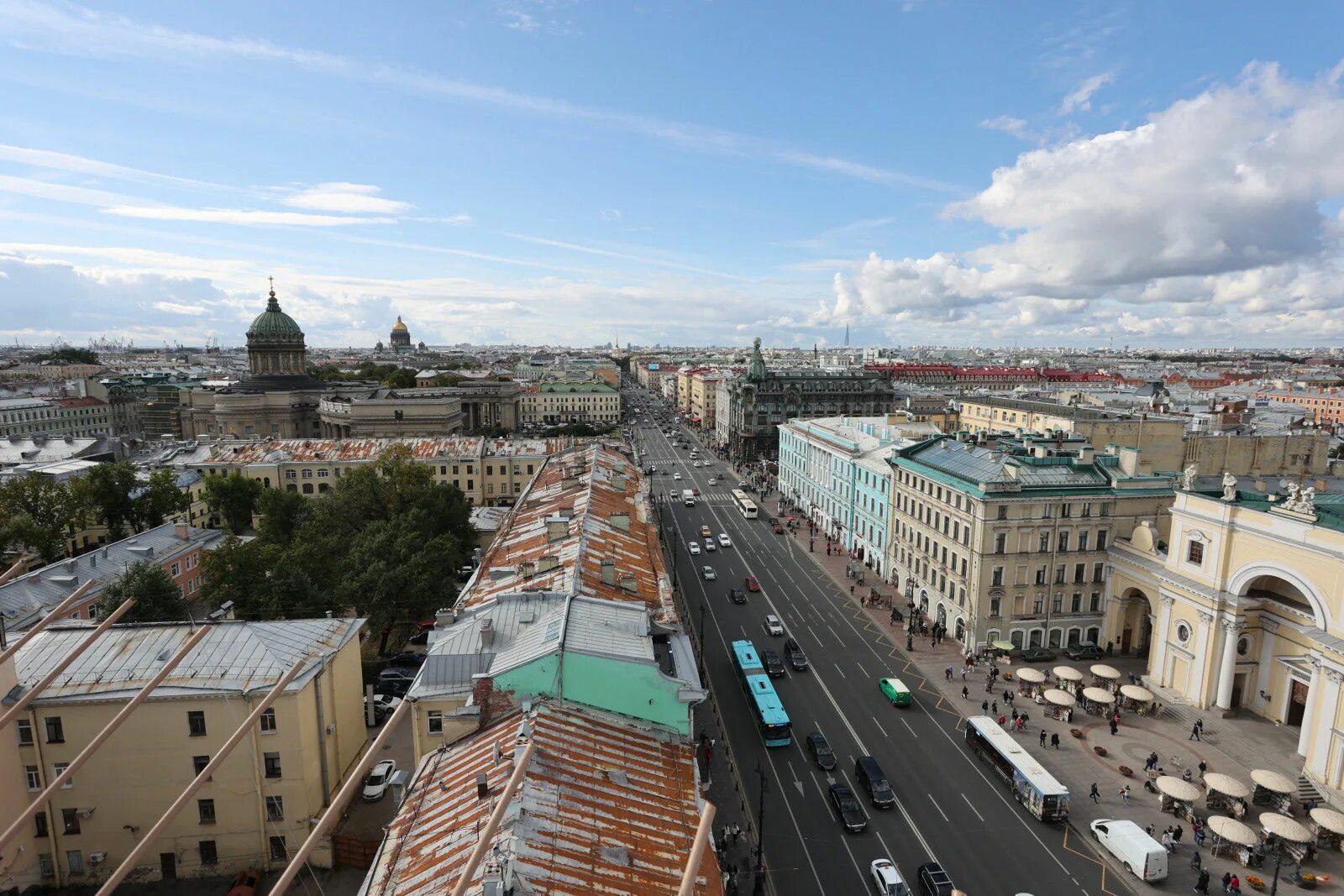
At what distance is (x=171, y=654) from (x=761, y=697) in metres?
28.8

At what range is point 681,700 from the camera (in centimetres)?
2717

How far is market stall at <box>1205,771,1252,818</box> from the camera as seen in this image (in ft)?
111

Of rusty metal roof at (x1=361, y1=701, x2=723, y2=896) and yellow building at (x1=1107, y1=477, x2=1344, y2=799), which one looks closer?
rusty metal roof at (x1=361, y1=701, x2=723, y2=896)

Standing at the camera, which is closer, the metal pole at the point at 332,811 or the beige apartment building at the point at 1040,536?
the metal pole at the point at 332,811

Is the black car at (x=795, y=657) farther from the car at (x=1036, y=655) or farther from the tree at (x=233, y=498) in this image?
the tree at (x=233, y=498)

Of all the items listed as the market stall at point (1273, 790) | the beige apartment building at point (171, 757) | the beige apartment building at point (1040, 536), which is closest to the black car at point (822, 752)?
the beige apartment building at point (1040, 536)

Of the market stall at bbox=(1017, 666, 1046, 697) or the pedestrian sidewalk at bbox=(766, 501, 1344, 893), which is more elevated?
the market stall at bbox=(1017, 666, 1046, 697)

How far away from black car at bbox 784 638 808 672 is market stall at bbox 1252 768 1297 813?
928 inches

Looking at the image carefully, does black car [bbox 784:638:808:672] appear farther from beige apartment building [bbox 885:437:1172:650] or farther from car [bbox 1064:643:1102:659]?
car [bbox 1064:643:1102:659]

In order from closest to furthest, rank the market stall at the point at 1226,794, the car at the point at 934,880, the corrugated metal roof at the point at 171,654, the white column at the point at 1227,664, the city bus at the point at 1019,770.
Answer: the corrugated metal roof at the point at 171,654 → the car at the point at 934,880 → the city bus at the point at 1019,770 → the market stall at the point at 1226,794 → the white column at the point at 1227,664

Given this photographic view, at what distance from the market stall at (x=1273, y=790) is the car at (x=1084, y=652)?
50.1 ft

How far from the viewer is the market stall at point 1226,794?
33812 millimetres

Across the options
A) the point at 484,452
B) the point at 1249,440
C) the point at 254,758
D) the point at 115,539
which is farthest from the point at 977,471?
the point at 115,539

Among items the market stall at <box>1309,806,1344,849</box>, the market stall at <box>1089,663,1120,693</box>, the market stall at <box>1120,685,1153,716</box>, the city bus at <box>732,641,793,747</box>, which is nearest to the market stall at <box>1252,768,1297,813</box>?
the market stall at <box>1309,806,1344,849</box>
